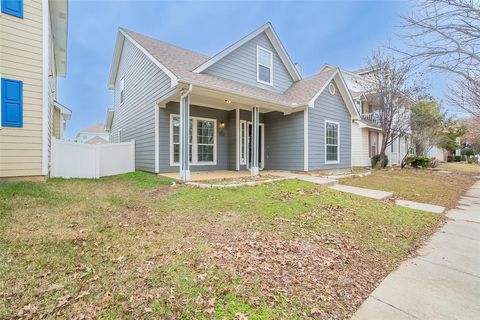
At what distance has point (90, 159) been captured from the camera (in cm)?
956

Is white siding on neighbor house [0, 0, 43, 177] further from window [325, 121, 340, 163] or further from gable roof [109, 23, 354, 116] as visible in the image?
window [325, 121, 340, 163]

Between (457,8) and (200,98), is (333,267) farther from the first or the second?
(200,98)

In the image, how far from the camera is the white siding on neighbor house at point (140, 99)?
951 centimetres

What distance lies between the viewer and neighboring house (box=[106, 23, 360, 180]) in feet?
31.3

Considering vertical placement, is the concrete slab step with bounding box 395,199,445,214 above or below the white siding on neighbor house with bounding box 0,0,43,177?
below

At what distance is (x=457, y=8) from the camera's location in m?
3.67

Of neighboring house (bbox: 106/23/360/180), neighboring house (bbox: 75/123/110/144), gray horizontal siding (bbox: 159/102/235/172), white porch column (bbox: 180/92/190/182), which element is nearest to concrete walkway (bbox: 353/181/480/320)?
white porch column (bbox: 180/92/190/182)

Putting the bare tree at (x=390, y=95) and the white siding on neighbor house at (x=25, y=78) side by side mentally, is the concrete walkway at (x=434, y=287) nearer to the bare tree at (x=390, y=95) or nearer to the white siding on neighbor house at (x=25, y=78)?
the white siding on neighbor house at (x=25, y=78)

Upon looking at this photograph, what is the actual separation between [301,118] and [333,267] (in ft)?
28.4

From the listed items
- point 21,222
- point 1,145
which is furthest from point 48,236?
point 1,145

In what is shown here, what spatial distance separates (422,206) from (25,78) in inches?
469

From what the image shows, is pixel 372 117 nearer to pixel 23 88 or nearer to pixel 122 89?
pixel 122 89

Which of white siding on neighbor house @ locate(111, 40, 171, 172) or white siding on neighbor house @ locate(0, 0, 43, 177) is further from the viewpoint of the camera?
white siding on neighbor house @ locate(111, 40, 171, 172)

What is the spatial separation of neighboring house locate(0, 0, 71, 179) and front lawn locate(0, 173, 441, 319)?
1.21 m
